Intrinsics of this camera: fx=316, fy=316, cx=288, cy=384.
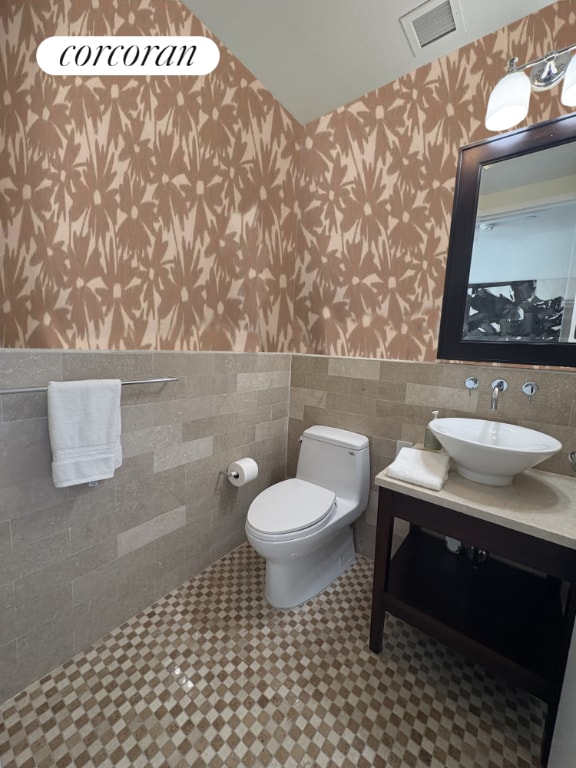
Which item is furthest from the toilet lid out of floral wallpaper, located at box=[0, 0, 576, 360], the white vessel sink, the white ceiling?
the white ceiling

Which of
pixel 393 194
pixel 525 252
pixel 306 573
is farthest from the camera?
pixel 393 194

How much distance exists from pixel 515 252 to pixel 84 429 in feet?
6.53

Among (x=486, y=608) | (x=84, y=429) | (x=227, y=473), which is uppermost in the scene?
(x=84, y=429)

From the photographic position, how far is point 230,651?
133 cm

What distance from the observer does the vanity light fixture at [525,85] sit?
3.91 feet

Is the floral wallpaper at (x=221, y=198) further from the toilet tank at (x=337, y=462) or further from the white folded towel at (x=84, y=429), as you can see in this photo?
the toilet tank at (x=337, y=462)

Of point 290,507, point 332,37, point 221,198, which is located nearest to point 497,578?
point 290,507

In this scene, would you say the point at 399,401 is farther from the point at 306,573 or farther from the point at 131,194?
the point at 131,194

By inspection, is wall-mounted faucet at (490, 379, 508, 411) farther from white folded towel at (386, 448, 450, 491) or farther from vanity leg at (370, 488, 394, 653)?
vanity leg at (370, 488, 394, 653)

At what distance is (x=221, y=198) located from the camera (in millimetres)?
1666

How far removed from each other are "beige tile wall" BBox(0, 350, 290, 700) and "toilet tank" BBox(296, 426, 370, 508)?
0.32 m

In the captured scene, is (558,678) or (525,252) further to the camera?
(525,252)

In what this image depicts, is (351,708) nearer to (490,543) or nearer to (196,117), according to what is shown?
(490,543)

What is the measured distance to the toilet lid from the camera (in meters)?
1.42
